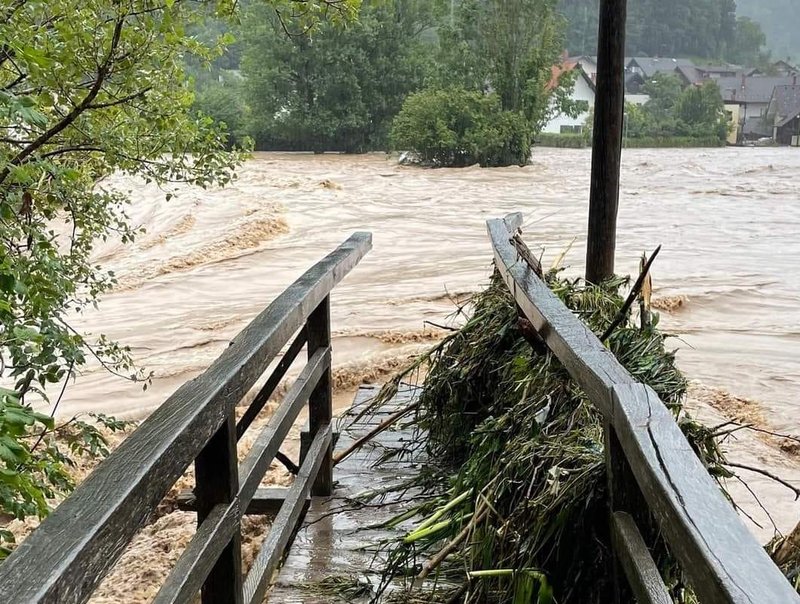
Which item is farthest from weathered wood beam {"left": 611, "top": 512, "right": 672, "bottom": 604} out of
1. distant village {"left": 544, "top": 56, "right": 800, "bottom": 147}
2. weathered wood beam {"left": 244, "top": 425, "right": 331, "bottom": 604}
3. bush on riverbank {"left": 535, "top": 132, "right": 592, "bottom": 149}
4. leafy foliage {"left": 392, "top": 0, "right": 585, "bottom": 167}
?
bush on riverbank {"left": 535, "top": 132, "right": 592, "bottom": 149}

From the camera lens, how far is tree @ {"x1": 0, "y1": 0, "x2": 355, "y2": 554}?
8.30 ft

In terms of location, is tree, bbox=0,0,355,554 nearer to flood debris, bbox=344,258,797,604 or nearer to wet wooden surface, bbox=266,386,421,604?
wet wooden surface, bbox=266,386,421,604

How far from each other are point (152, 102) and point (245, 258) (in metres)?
12.0

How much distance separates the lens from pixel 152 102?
3.39 meters

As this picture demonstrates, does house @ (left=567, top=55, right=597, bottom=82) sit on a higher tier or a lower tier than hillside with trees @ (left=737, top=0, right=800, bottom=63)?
lower

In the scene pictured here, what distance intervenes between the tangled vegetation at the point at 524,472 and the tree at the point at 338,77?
31.1m

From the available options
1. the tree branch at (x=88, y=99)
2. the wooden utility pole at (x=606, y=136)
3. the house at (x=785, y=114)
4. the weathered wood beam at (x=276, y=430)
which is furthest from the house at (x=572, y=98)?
the weathered wood beam at (x=276, y=430)

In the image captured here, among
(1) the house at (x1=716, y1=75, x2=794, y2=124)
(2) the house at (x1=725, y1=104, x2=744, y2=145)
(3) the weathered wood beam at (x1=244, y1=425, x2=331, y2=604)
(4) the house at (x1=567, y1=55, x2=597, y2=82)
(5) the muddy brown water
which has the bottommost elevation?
(5) the muddy brown water

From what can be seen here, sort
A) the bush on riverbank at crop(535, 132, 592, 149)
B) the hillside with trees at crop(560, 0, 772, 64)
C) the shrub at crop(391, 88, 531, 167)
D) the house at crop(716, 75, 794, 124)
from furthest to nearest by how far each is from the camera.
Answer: the house at crop(716, 75, 794, 124), the hillside with trees at crop(560, 0, 772, 64), the bush on riverbank at crop(535, 132, 592, 149), the shrub at crop(391, 88, 531, 167)

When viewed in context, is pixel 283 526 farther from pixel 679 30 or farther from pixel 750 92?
pixel 679 30

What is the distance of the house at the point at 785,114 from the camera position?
3741 centimetres

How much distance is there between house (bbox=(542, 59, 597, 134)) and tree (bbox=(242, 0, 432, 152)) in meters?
5.24

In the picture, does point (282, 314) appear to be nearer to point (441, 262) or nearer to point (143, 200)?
point (441, 262)

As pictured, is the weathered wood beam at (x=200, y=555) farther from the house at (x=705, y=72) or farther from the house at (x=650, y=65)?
the house at (x=650, y=65)
